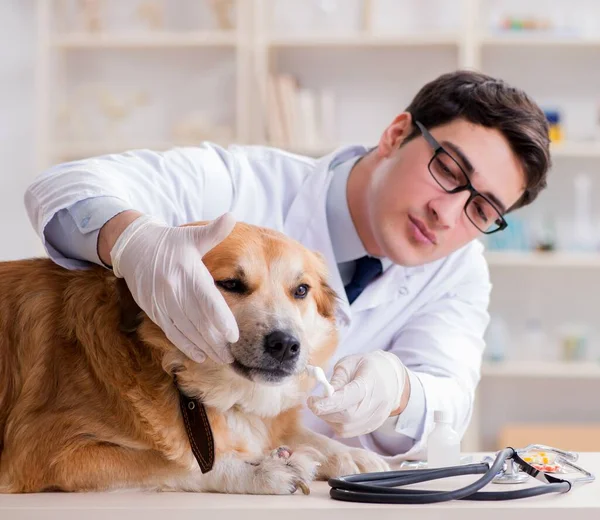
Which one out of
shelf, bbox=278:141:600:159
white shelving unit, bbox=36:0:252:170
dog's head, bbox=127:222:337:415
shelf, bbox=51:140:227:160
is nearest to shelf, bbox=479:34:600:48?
shelf, bbox=278:141:600:159

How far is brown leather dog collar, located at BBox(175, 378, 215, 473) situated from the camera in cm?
121

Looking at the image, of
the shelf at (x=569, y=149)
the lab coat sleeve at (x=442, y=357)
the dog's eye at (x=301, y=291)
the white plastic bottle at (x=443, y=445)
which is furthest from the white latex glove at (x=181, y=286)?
the shelf at (x=569, y=149)

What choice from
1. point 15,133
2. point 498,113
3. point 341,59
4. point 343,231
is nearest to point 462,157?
point 498,113

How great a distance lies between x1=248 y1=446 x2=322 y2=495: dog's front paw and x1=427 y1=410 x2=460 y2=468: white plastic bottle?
0.18 meters

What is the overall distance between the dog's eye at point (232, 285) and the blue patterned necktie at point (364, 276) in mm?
566

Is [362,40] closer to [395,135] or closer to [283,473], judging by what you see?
[395,135]

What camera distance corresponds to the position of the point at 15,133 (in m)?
4.14

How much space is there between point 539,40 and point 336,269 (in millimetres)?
2611

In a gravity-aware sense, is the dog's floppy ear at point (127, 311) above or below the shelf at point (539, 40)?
below

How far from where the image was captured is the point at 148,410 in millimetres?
1223

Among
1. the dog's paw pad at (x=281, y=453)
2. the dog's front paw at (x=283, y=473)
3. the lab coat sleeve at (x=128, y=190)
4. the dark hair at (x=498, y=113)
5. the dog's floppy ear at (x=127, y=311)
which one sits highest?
the dark hair at (x=498, y=113)

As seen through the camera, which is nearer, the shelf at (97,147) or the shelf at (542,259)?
the shelf at (542,259)

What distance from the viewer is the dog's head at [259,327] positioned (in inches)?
49.0

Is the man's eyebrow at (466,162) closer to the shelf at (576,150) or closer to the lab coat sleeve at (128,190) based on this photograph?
the lab coat sleeve at (128,190)
